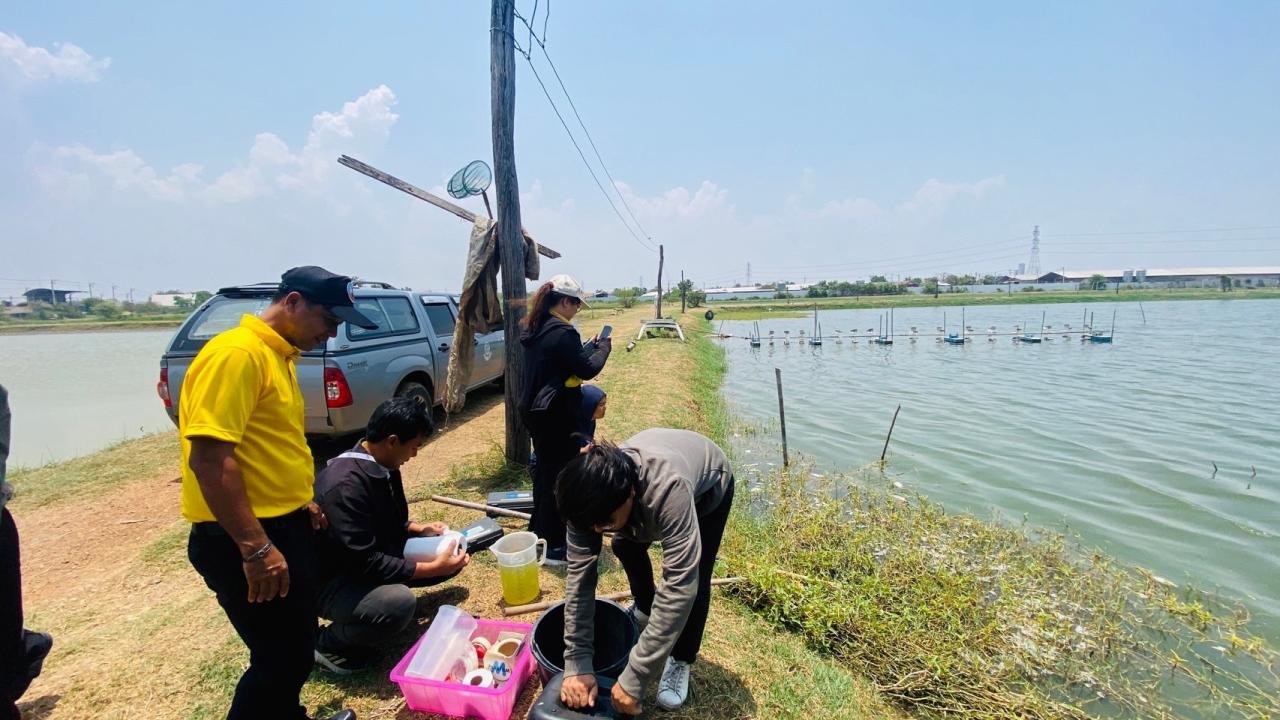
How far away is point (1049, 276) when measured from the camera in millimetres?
103062

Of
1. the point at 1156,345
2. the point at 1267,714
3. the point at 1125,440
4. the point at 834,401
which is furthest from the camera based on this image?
the point at 1156,345

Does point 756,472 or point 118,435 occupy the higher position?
point 118,435

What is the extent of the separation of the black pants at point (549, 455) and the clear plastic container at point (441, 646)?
0.81m

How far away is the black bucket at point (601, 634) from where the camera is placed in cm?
239

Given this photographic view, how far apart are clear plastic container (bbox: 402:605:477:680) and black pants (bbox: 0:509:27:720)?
1388 millimetres

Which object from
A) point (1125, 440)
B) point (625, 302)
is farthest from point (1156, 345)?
point (625, 302)

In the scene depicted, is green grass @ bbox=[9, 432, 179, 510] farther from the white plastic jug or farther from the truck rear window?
the white plastic jug

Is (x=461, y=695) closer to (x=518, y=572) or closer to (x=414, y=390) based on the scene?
(x=518, y=572)

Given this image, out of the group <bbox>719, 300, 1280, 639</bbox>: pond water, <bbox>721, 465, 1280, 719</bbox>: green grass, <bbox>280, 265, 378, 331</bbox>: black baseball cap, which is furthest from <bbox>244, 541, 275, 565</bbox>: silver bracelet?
<bbox>719, 300, 1280, 639</bbox>: pond water

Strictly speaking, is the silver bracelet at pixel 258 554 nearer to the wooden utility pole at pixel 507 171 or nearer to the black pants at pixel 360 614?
the black pants at pixel 360 614

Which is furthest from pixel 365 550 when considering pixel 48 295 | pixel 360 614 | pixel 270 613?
pixel 48 295

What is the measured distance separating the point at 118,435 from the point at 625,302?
4735cm

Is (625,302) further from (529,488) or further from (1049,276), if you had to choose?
(1049,276)

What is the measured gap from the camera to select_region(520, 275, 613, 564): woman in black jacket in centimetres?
319
